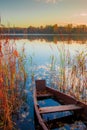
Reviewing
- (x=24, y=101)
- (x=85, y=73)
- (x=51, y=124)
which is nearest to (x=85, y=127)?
(x=51, y=124)

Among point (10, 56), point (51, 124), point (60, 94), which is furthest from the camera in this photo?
point (60, 94)

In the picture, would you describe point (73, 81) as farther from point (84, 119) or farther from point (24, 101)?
point (84, 119)

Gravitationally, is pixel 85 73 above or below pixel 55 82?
above

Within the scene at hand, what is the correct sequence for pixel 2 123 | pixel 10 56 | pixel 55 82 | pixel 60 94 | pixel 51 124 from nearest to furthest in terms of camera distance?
1. pixel 2 123
2. pixel 51 124
3. pixel 10 56
4. pixel 60 94
5. pixel 55 82

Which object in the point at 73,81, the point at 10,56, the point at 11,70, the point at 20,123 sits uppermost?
the point at 10,56

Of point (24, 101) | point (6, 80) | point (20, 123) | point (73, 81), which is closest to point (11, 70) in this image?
point (6, 80)

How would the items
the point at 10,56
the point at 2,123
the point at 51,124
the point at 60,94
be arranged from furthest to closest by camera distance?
the point at 60,94
the point at 10,56
the point at 51,124
the point at 2,123

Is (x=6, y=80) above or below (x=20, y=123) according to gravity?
above

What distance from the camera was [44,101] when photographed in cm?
664

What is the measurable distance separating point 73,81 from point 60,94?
3.71 ft

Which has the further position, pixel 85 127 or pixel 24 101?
pixel 24 101

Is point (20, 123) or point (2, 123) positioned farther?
point (20, 123)

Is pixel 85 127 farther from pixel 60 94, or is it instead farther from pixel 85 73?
pixel 85 73

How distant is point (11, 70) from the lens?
6023mm
